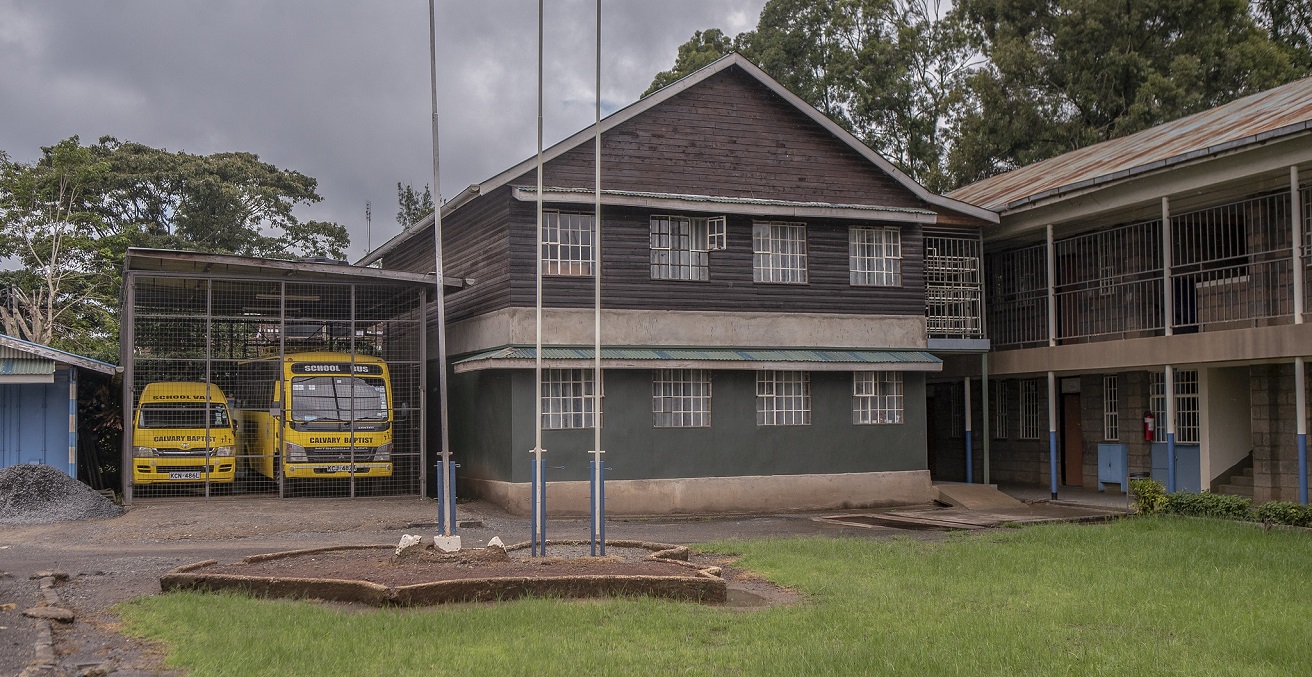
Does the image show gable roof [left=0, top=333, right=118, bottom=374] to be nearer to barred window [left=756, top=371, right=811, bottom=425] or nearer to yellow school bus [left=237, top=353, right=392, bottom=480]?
yellow school bus [left=237, top=353, right=392, bottom=480]

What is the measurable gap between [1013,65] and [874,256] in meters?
17.4

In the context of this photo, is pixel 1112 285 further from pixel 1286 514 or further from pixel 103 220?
pixel 103 220

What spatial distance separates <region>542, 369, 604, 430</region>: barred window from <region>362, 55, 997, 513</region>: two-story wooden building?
3cm

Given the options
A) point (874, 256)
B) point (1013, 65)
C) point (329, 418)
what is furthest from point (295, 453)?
point (1013, 65)

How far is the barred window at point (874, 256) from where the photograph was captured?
23.2 meters

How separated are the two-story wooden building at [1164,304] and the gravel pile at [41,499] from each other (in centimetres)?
1660

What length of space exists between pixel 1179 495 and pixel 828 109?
1042 inches

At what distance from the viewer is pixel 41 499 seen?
1822 cm

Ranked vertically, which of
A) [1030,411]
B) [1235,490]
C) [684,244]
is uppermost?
[684,244]

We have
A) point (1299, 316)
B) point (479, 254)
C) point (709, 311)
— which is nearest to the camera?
point (1299, 316)

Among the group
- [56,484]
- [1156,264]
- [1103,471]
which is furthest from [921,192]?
[56,484]

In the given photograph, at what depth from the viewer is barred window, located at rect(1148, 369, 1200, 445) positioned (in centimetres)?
2228

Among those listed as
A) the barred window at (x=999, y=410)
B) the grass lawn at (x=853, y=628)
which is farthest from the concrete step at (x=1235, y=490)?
the grass lawn at (x=853, y=628)

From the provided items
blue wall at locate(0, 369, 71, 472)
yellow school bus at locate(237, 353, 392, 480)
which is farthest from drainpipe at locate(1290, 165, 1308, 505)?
blue wall at locate(0, 369, 71, 472)
